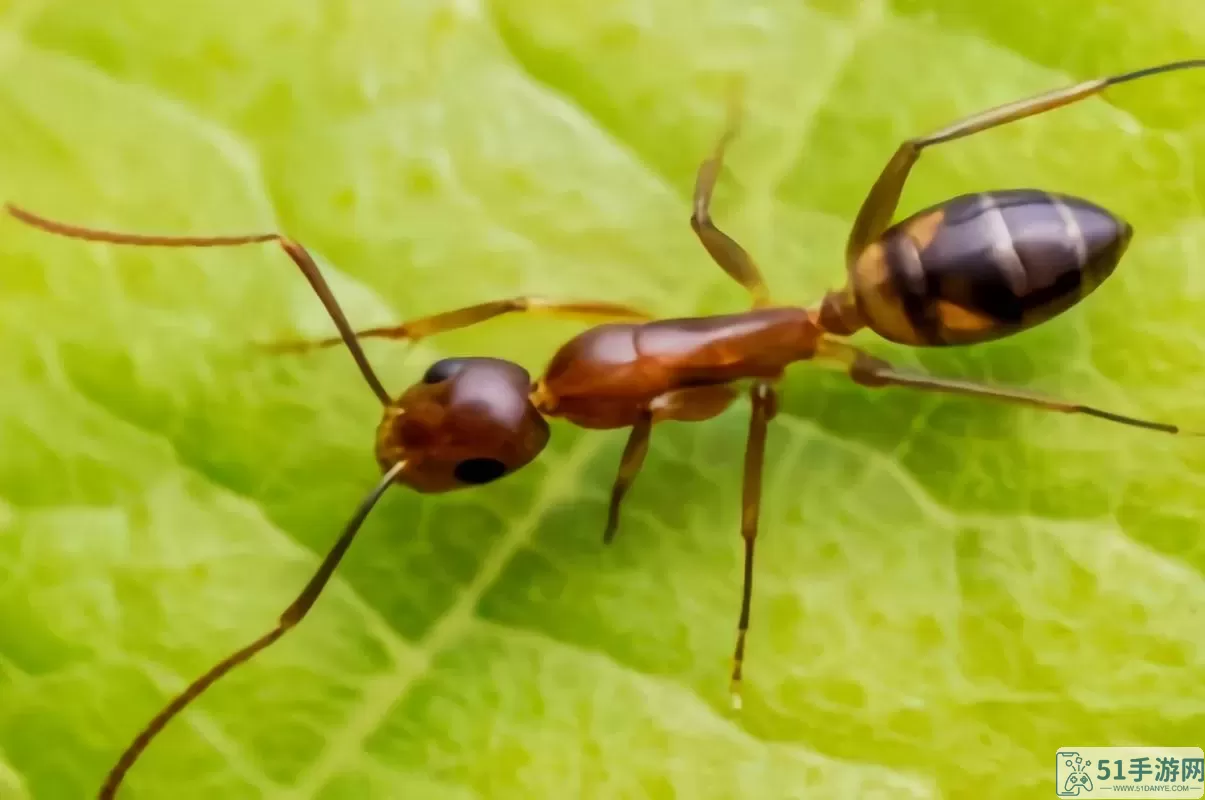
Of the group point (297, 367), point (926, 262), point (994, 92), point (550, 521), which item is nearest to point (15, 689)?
point (297, 367)

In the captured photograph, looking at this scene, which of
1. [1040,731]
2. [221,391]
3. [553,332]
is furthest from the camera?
[553,332]

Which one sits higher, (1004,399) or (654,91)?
(654,91)

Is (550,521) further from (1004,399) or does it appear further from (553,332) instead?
(1004,399)

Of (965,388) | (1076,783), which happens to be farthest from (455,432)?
(1076,783)

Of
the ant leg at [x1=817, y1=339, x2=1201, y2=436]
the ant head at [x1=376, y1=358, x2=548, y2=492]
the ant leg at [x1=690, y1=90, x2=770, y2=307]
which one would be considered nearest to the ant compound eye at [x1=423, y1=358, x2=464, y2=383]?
the ant head at [x1=376, y1=358, x2=548, y2=492]

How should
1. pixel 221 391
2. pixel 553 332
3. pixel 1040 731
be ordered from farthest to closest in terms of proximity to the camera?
pixel 553 332
pixel 221 391
pixel 1040 731

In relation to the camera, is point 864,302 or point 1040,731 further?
point 864,302
